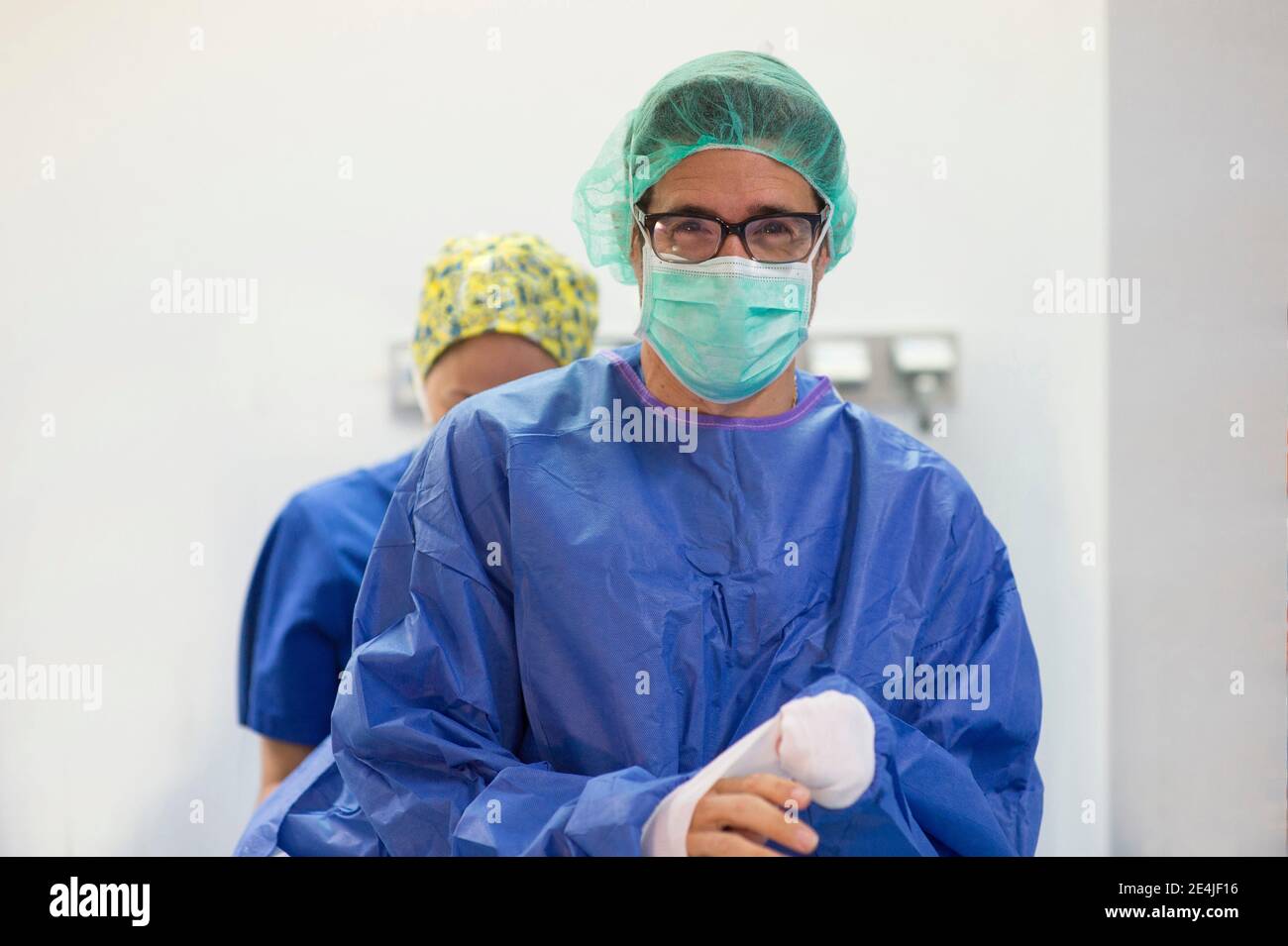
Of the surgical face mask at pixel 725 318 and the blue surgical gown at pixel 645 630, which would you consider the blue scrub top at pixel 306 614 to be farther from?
the surgical face mask at pixel 725 318

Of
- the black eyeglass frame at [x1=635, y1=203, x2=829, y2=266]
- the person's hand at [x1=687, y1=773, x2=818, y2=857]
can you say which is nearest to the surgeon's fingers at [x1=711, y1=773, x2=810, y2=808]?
the person's hand at [x1=687, y1=773, x2=818, y2=857]

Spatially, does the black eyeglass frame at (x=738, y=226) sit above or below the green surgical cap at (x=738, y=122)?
below

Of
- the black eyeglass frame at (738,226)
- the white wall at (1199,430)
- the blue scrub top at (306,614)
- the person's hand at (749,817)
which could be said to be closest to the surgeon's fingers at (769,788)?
the person's hand at (749,817)

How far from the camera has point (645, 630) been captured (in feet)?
3.55

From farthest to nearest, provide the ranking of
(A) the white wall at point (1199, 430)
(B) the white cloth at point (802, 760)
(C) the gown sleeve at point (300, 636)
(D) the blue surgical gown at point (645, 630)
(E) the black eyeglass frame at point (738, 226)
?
(C) the gown sleeve at point (300, 636) → (A) the white wall at point (1199, 430) → (E) the black eyeglass frame at point (738, 226) → (D) the blue surgical gown at point (645, 630) → (B) the white cloth at point (802, 760)

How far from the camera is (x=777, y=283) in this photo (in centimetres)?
116

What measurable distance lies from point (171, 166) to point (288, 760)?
94 centimetres

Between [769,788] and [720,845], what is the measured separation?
0.20 feet

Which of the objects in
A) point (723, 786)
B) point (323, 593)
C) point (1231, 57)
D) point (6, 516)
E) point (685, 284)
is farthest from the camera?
point (6, 516)

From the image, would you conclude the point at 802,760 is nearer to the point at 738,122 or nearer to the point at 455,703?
the point at 455,703

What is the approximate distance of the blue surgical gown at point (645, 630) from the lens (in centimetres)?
104

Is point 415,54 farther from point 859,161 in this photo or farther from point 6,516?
point 6,516

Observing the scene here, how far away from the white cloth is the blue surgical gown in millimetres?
32
